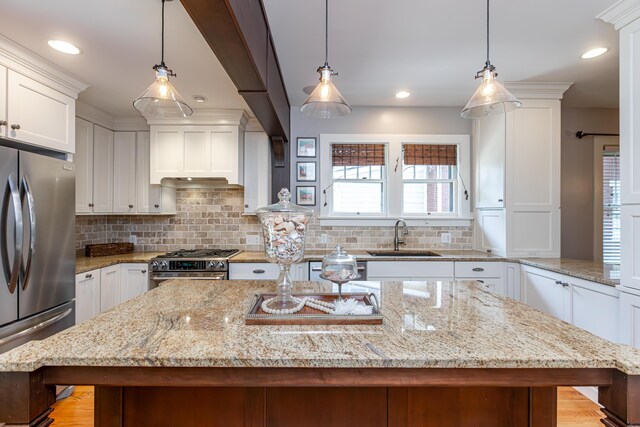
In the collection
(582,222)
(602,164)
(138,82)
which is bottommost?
(582,222)

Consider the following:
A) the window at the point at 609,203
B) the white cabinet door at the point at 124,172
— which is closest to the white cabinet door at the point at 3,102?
the white cabinet door at the point at 124,172

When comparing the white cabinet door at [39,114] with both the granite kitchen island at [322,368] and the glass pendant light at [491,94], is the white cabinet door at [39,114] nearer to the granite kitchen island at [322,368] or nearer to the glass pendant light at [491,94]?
the granite kitchen island at [322,368]

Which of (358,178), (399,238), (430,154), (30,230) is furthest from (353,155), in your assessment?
(30,230)

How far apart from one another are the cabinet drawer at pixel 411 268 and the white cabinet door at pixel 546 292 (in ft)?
2.19

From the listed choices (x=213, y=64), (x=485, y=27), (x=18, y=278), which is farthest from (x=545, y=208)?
(x=18, y=278)

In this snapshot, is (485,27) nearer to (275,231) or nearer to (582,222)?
(275,231)

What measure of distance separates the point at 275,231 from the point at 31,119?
88.6 inches

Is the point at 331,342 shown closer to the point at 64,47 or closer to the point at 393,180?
the point at 64,47

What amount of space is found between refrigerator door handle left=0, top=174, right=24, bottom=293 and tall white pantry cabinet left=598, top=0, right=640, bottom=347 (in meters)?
3.72

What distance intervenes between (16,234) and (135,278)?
127cm

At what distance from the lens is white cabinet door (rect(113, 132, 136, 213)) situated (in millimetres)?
3430

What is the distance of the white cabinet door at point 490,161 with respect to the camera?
119 inches

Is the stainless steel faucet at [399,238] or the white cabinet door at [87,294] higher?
the stainless steel faucet at [399,238]

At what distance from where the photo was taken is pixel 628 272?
1852mm
